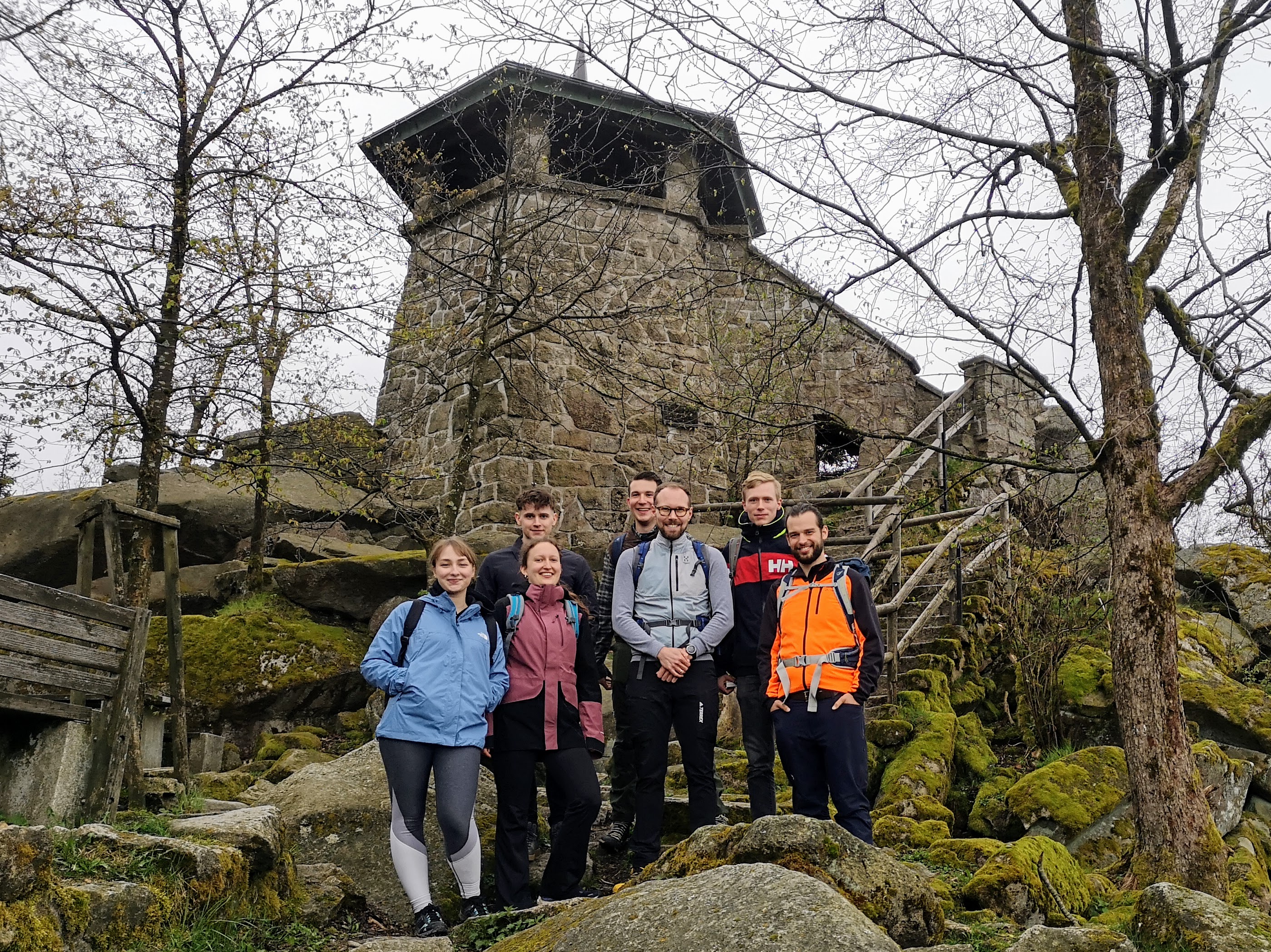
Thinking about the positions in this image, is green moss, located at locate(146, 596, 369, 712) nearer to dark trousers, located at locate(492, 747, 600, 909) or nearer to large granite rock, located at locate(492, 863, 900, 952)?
dark trousers, located at locate(492, 747, 600, 909)

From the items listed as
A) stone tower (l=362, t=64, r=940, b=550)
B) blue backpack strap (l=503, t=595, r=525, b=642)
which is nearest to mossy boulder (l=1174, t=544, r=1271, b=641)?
stone tower (l=362, t=64, r=940, b=550)

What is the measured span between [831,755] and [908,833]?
5.43ft

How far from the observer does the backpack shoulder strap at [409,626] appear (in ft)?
14.3

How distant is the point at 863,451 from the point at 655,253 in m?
3.74

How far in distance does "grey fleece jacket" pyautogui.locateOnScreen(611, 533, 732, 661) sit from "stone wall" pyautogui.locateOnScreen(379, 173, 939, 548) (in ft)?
14.8

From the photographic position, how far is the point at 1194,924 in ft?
10.7

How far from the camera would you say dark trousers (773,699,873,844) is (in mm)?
4340

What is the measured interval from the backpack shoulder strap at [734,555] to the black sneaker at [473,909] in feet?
6.06

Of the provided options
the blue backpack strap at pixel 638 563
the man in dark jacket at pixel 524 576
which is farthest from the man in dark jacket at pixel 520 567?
the blue backpack strap at pixel 638 563

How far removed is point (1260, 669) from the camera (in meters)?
9.06

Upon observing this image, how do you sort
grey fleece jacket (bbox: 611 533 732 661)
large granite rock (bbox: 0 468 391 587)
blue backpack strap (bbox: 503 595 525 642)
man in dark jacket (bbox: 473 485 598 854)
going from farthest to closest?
large granite rock (bbox: 0 468 391 587), man in dark jacket (bbox: 473 485 598 854), grey fleece jacket (bbox: 611 533 732 661), blue backpack strap (bbox: 503 595 525 642)

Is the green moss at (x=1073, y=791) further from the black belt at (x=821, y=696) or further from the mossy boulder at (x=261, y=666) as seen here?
the mossy boulder at (x=261, y=666)

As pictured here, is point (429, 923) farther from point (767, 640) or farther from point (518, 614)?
point (767, 640)

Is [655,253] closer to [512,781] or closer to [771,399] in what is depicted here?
[771,399]
